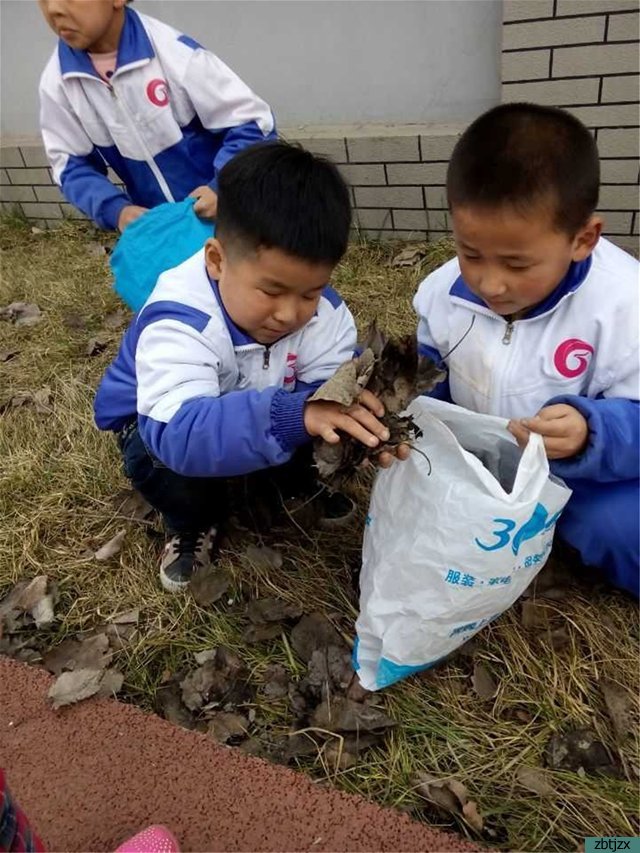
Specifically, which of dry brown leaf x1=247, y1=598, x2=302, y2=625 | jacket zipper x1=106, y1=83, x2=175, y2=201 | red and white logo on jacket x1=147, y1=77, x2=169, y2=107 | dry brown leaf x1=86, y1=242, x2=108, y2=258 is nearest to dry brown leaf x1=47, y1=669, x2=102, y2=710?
dry brown leaf x1=247, y1=598, x2=302, y2=625

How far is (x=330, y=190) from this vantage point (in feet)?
5.50

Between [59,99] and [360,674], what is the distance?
2256mm

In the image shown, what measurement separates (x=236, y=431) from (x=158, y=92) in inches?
62.7

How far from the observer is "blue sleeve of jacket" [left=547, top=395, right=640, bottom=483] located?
157cm

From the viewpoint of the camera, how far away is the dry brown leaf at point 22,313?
387cm

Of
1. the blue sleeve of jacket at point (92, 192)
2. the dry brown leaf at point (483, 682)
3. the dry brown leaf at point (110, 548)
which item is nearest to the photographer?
the dry brown leaf at point (483, 682)

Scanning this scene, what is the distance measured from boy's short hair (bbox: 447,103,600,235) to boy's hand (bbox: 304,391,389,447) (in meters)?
0.49

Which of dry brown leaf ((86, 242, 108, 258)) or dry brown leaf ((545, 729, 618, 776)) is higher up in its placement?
dry brown leaf ((545, 729, 618, 776))

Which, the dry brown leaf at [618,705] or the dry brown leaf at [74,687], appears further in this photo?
the dry brown leaf at [74,687]

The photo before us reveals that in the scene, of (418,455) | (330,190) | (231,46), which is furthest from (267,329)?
(231,46)

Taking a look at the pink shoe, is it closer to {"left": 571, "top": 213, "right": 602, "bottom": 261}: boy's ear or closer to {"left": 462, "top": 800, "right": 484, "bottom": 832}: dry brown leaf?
{"left": 462, "top": 800, "right": 484, "bottom": 832}: dry brown leaf

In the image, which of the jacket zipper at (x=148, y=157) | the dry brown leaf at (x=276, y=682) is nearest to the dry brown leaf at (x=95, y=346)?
the jacket zipper at (x=148, y=157)

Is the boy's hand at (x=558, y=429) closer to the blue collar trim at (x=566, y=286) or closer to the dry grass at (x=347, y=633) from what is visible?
the blue collar trim at (x=566, y=286)

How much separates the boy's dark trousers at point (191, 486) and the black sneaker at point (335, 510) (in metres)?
0.05
